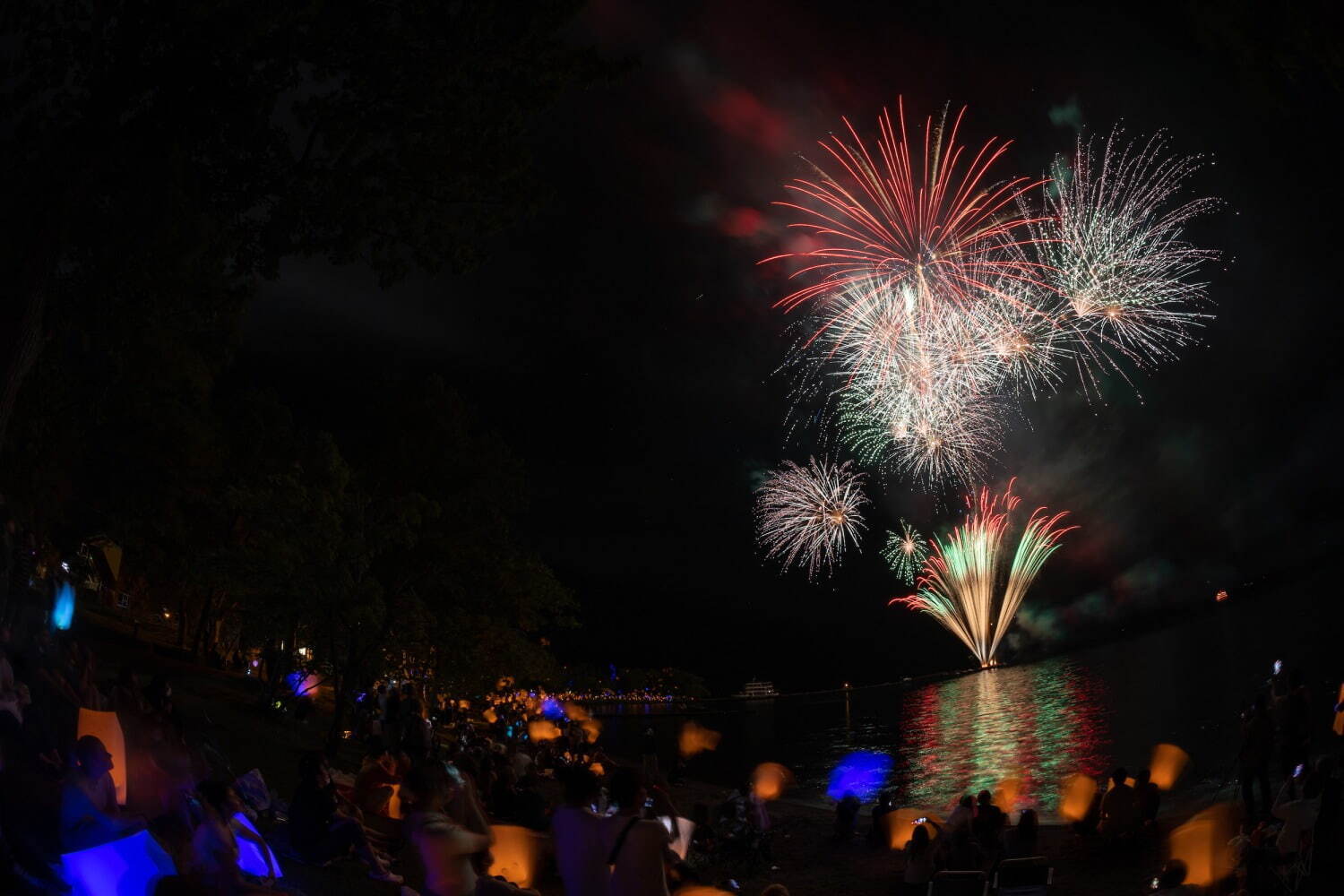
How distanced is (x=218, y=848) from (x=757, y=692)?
183 metres

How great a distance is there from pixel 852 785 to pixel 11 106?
161 ft

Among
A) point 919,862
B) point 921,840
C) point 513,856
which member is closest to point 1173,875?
point 919,862

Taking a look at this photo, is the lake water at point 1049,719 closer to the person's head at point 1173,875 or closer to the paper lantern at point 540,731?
the person's head at point 1173,875

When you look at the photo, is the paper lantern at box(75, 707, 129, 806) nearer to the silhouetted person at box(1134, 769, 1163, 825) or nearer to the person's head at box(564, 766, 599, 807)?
the person's head at box(564, 766, 599, 807)

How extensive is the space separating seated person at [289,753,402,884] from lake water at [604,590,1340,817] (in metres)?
13.1

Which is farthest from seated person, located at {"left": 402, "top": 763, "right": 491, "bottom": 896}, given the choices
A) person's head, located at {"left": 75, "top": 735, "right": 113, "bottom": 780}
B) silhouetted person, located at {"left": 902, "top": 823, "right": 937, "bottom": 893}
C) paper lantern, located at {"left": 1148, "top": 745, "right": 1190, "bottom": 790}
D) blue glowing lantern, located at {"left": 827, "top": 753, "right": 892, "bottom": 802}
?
blue glowing lantern, located at {"left": 827, "top": 753, "right": 892, "bottom": 802}

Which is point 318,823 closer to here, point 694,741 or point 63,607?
point 63,607

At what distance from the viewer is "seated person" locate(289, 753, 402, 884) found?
9812mm

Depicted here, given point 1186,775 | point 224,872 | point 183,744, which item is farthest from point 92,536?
point 1186,775

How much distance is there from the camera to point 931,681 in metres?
183

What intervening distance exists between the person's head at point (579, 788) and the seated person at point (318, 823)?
5223mm

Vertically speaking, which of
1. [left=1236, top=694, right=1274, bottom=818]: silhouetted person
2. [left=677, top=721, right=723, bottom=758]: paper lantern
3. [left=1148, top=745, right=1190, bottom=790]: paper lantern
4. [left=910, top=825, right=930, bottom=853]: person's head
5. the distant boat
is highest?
the distant boat

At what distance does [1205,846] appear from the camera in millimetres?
11828

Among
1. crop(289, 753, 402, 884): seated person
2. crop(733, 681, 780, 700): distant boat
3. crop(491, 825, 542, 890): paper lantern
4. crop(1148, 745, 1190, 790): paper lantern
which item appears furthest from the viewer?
crop(733, 681, 780, 700): distant boat
